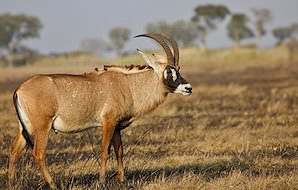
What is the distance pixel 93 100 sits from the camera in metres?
8.22

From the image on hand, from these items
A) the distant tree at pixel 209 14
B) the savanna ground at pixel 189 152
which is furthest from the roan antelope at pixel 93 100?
the distant tree at pixel 209 14

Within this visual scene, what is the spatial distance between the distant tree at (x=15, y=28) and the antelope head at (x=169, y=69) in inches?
4035

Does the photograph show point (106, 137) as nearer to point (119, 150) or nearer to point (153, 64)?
point (119, 150)

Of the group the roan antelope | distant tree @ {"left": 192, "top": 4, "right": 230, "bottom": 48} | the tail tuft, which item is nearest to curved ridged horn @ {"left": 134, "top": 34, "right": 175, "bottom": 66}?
the roan antelope

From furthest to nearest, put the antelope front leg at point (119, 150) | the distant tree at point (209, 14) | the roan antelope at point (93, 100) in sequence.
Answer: the distant tree at point (209, 14) → the antelope front leg at point (119, 150) → the roan antelope at point (93, 100)

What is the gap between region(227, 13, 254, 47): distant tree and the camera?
95.1m

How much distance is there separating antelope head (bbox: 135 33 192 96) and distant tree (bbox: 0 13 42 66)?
102479 mm

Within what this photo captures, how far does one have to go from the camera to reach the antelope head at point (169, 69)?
866cm

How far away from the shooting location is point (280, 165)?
9.38 meters

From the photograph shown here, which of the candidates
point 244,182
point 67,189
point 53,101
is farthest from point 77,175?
point 244,182

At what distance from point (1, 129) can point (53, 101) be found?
23.2ft

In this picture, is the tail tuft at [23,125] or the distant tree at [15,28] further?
the distant tree at [15,28]

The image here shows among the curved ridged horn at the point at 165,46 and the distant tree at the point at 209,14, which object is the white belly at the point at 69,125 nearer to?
the curved ridged horn at the point at 165,46

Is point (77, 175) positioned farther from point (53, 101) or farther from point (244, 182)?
point (244, 182)
